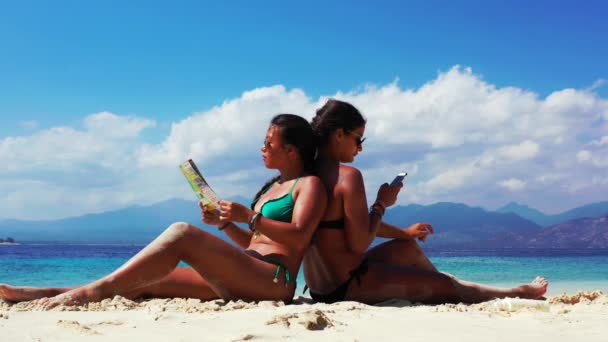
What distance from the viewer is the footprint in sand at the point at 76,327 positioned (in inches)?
118

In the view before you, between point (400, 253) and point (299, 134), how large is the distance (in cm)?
137

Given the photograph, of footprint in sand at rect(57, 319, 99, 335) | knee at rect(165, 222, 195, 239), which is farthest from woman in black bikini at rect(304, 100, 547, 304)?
footprint in sand at rect(57, 319, 99, 335)

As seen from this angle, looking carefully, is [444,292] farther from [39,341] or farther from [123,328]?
[39,341]

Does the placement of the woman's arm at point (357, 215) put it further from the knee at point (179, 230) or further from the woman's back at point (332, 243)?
the knee at point (179, 230)

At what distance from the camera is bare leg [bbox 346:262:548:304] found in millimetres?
A: 4480

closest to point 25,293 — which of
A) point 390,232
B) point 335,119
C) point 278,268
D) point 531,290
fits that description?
point 278,268

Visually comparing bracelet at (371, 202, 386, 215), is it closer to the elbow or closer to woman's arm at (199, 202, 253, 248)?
the elbow

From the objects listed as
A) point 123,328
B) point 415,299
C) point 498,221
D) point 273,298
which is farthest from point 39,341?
point 498,221

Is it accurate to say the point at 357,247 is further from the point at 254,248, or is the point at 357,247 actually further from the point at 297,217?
the point at 254,248

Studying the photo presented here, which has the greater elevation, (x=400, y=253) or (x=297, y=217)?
(x=297, y=217)

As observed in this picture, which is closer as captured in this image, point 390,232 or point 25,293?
point 25,293

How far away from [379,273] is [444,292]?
0.60 m

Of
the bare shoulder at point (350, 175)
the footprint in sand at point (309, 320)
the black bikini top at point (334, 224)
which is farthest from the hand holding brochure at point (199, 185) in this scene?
the footprint in sand at point (309, 320)

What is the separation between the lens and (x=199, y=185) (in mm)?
4258
